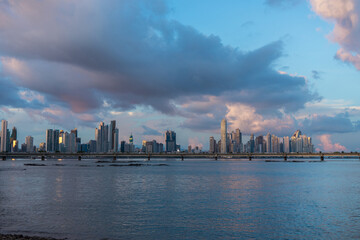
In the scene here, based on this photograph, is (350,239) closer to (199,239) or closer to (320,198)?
(199,239)

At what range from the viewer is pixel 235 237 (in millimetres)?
31609

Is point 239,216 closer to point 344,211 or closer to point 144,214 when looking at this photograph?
point 144,214

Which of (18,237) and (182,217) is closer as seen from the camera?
(18,237)

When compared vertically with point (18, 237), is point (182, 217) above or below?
below

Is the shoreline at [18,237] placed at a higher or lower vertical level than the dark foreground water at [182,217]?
higher

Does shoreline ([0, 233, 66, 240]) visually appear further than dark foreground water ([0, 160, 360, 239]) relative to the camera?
No

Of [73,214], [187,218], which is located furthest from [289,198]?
[73,214]

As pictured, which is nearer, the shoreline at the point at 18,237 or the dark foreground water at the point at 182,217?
the shoreline at the point at 18,237

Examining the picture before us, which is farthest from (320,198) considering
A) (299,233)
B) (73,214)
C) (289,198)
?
(73,214)

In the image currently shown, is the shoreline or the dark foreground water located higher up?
the shoreline

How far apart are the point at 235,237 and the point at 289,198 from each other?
31776 mm

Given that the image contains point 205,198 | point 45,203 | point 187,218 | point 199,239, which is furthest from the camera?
point 205,198

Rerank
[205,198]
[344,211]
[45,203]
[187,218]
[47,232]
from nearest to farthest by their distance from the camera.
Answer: [47,232]
[187,218]
[344,211]
[45,203]
[205,198]

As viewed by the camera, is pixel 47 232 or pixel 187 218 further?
pixel 187 218
